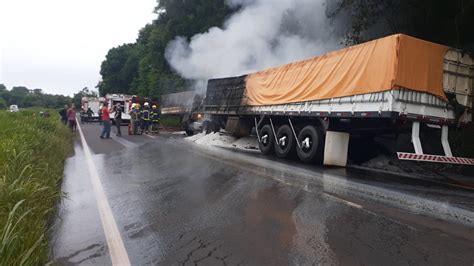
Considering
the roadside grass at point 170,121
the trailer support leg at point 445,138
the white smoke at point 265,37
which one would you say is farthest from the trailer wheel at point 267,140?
the roadside grass at point 170,121

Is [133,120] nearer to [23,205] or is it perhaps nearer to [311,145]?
[311,145]

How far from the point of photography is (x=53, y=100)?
107 m

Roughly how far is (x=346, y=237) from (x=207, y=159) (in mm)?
7577

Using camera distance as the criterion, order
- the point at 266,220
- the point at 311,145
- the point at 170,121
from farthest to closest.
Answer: the point at 170,121 → the point at 311,145 → the point at 266,220

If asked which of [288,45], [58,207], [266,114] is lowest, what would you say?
[58,207]

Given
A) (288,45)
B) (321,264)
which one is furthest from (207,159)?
(288,45)

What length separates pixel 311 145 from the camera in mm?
12211

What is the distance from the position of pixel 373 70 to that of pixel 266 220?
5.68 meters

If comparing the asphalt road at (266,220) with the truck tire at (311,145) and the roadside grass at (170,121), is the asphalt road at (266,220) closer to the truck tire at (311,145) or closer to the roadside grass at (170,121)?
the truck tire at (311,145)

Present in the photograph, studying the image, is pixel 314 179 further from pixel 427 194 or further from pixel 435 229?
pixel 435 229

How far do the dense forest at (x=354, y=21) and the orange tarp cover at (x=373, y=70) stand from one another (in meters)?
1.73

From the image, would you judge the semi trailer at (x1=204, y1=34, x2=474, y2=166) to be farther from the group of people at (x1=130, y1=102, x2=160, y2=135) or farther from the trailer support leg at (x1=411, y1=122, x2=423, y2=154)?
the group of people at (x1=130, y1=102, x2=160, y2=135)

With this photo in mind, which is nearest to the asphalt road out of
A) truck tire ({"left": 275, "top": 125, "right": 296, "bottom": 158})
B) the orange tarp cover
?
the orange tarp cover

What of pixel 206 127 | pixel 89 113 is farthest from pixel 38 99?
pixel 206 127
